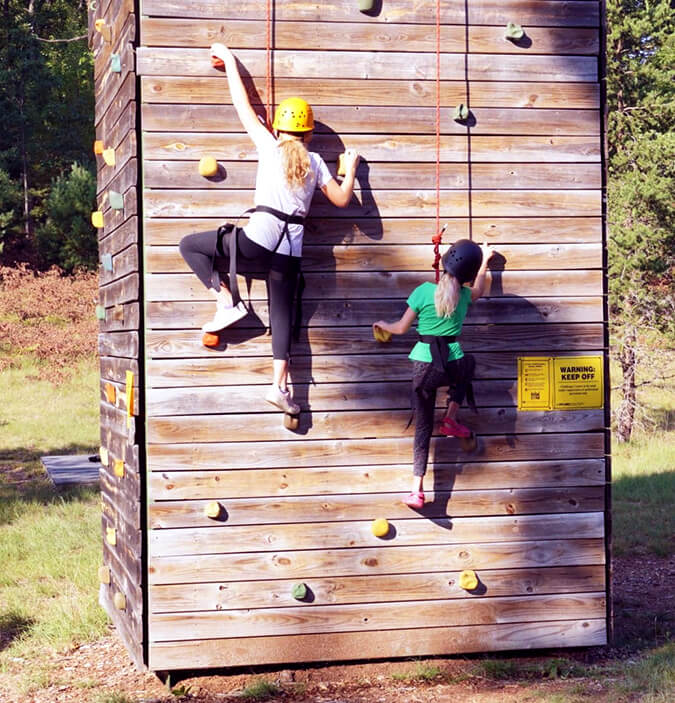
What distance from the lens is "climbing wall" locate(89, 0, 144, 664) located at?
6.22m

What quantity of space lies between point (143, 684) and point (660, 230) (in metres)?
14.7

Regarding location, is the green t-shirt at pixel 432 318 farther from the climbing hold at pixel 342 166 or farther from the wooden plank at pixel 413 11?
the wooden plank at pixel 413 11

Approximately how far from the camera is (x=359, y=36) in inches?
249

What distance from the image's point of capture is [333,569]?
A: 628cm

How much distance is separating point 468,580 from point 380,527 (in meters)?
0.67

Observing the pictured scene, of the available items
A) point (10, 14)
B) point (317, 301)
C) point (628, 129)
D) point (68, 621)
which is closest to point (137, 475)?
point (317, 301)

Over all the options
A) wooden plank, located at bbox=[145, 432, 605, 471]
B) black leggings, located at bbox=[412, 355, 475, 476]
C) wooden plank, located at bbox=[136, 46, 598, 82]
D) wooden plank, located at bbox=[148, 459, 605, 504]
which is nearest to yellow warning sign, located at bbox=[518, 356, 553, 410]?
wooden plank, located at bbox=[145, 432, 605, 471]

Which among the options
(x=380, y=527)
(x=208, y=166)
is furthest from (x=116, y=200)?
(x=380, y=527)

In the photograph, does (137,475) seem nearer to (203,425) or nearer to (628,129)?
(203,425)

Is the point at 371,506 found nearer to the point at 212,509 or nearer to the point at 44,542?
the point at 212,509

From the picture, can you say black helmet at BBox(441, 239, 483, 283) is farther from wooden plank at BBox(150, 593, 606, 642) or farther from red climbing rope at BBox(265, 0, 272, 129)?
wooden plank at BBox(150, 593, 606, 642)

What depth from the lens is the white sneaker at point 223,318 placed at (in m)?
6.03

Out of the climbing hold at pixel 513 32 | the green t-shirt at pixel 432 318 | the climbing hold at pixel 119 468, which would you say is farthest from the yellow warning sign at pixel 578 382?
the climbing hold at pixel 119 468

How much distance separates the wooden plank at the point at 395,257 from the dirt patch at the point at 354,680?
2.48 meters
